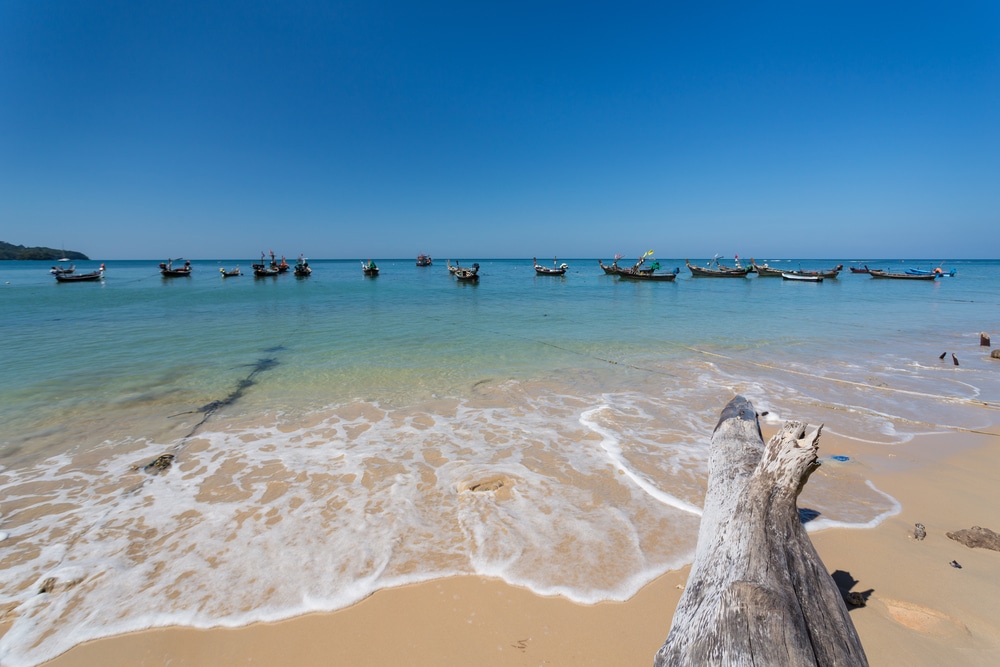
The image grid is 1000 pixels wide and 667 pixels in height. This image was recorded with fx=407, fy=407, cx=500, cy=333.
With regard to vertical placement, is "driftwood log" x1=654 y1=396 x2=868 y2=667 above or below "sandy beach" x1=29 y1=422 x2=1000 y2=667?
above

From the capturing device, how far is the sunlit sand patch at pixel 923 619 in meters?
2.82

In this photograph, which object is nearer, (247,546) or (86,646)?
(86,646)

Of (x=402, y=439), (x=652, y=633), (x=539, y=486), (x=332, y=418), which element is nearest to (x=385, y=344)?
(x=332, y=418)

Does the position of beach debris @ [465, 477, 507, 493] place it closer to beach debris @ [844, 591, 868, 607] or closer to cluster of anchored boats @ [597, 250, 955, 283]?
beach debris @ [844, 591, 868, 607]

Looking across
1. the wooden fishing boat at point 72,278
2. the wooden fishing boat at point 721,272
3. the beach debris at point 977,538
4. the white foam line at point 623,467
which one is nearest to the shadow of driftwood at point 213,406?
the white foam line at point 623,467

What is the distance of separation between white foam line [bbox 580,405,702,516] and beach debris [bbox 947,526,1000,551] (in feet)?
7.18

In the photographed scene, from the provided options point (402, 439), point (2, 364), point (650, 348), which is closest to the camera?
point (402, 439)

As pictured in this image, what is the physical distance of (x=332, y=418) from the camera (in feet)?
23.6

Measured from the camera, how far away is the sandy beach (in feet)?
8.87

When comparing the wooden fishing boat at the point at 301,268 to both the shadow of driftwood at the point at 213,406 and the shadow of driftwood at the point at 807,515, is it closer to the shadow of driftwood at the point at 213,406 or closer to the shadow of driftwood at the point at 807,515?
the shadow of driftwood at the point at 213,406

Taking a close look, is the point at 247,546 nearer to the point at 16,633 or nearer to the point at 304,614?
the point at 304,614

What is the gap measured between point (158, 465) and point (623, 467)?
6177mm

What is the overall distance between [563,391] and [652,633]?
19.9 feet

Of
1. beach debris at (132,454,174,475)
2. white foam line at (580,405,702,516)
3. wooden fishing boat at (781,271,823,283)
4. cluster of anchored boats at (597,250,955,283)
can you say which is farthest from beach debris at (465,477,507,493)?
wooden fishing boat at (781,271,823,283)
